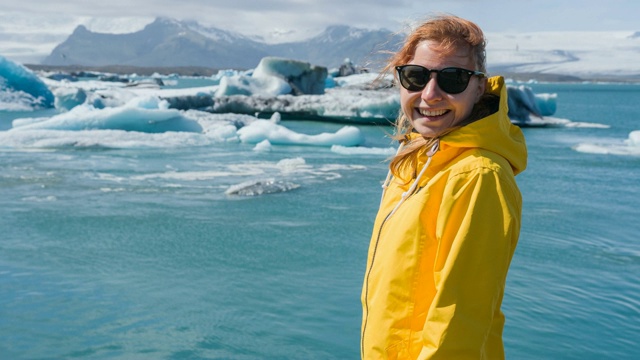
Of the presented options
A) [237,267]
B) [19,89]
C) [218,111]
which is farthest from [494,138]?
[19,89]

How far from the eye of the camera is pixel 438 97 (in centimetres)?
155

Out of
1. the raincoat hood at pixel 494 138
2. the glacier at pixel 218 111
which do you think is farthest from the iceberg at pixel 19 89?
the raincoat hood at pixel 494 138

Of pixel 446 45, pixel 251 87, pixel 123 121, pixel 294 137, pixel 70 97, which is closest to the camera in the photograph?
pixel 446 45

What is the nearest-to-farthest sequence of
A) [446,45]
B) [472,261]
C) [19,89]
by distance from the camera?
[472,261]
[446,45]
[19,89]

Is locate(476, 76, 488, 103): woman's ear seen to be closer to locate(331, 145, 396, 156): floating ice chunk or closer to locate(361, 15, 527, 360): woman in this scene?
locate(361, 15, 527, 360): woman

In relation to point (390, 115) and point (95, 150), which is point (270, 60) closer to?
point (390, 115)

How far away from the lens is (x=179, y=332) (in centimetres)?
387

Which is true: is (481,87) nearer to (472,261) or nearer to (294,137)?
(472,261)

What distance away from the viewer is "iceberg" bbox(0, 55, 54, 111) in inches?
878

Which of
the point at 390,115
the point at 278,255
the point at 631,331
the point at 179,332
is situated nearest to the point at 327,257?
the point at 278,255

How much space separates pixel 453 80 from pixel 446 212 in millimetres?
319

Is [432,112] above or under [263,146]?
above

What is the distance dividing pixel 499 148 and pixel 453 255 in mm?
245

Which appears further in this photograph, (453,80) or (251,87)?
(251,87)
